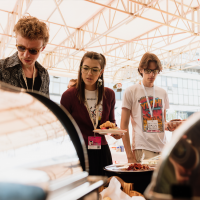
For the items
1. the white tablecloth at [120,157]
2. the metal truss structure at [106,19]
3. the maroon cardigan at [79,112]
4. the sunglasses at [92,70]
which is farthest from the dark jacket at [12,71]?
the metal truss structure at [106,19]

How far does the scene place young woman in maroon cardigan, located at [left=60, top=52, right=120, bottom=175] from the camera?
182 centimetres

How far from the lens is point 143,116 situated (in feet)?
7.42

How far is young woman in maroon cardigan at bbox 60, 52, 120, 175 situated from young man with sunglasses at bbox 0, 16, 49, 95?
1.41 feet

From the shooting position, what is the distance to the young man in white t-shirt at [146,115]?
218cm

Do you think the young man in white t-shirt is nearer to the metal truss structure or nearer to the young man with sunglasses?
the young man with sunglasses

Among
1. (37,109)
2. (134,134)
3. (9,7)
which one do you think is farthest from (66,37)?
(37,109)

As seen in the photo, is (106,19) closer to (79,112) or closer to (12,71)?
(79,112)

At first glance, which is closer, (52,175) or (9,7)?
(52,175)

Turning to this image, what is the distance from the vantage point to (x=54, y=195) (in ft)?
1.05

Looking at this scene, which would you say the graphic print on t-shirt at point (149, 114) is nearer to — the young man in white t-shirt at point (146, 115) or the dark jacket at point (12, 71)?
the young man in white t-shirt at point (146, 115)

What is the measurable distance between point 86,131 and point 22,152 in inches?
57.6

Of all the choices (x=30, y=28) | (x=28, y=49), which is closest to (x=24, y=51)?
(x=28, y=49)

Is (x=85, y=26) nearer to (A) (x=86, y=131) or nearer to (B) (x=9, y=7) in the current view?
(B) (x=9, y=7)

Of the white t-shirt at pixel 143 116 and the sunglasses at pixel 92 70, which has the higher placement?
the sunglasses at pixel 92 70
